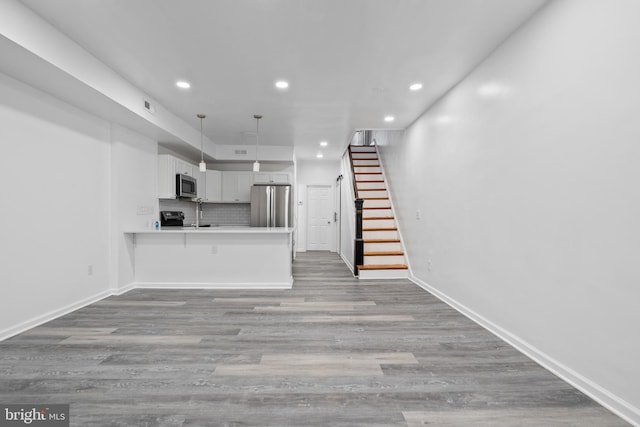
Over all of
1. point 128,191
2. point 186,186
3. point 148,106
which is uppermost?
point 148,106

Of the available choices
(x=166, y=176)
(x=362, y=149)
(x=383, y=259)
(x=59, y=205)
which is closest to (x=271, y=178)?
(x=166, y=176)

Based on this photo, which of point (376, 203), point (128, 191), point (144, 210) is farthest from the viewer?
point (376, 203)

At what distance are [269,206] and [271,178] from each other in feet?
2.45

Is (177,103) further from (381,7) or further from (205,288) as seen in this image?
(381,7)

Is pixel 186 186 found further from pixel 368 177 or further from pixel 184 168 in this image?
pixel 368 177

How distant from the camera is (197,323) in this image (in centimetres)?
282

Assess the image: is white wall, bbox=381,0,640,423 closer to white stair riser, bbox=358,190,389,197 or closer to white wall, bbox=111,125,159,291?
white stair riser, bbox=358,190,389,197

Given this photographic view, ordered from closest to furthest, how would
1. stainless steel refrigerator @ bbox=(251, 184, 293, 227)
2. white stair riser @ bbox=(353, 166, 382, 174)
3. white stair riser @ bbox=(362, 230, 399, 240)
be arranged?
white stair riser @ bbox=(362, 230, 399, 240), stainless steel refrigerator @ bbox=(251, 184, 293, 227), white stair riser @ bbox=(353, 166, 382, 174)

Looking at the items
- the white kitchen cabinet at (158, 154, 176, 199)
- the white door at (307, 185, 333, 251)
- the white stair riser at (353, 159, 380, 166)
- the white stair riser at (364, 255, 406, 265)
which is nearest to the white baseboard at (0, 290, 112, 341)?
the white kitchen cabinet at (158, 154, 176, 199)

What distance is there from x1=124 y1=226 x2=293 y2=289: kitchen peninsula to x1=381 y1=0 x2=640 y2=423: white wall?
2542 millimetres

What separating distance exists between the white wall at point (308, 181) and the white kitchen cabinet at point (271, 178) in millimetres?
1655

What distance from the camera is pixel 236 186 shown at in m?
6.41

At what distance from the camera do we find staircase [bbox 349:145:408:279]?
187 inches

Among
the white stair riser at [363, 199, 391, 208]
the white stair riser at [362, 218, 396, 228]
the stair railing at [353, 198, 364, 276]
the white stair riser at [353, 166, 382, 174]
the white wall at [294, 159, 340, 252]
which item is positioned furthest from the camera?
the white wall at [294, 159, 340, 252]
